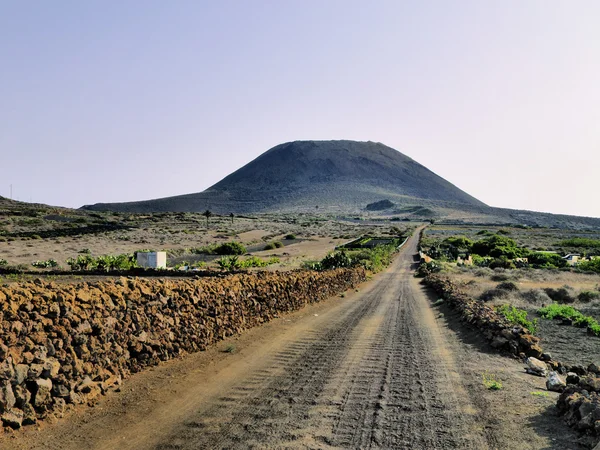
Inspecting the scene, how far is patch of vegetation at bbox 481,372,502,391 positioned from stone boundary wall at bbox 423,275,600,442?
1.14 m

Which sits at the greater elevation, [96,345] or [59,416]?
[96,345]

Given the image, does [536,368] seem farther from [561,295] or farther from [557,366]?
[561,295]

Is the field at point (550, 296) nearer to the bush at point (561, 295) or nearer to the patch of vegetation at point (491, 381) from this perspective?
the bush at point (561, 295)

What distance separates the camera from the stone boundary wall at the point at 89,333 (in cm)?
704

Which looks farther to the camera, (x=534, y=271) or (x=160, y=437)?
(x=534, y=271)

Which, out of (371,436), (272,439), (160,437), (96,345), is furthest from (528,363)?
(96,345)

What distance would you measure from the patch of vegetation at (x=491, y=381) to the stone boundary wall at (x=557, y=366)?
3.74ft

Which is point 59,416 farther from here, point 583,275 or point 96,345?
point 583,275

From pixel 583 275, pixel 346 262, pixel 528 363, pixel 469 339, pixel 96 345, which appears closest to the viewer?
pixel 96 345

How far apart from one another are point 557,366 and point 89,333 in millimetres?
10366

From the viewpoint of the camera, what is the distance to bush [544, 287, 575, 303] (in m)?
29.6

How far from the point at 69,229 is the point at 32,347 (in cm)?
7240

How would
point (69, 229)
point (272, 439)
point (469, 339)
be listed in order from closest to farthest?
point (272, 439), point (469, 339), point (69, 229)

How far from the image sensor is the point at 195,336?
12.0 meters
